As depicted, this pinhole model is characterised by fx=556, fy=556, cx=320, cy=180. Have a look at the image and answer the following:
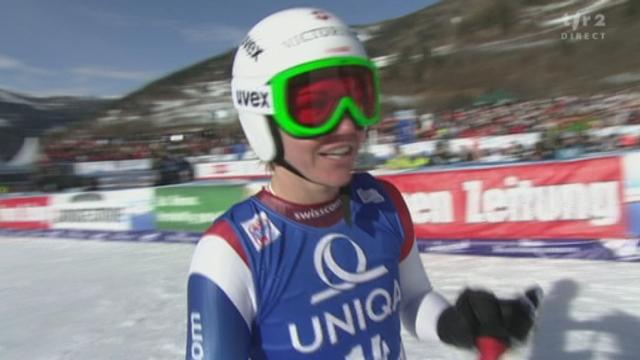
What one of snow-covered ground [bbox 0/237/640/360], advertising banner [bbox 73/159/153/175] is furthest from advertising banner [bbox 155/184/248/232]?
advertising banner [bbox 73/159/153/175]

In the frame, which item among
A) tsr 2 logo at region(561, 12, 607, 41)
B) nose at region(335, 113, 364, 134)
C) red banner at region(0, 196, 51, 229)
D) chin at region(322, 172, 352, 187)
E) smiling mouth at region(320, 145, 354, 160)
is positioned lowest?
red banner at region(0, 196, 51, 229)

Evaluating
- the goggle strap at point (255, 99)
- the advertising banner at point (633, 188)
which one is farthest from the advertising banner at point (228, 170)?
the goggle strap at point (255, 99)

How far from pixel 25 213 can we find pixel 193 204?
5.40 meters

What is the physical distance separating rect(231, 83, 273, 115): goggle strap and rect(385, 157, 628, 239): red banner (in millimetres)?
6159

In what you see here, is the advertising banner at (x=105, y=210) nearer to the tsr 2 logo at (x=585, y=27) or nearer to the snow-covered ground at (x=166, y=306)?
the snow-covered ground at (x=166, y=306)

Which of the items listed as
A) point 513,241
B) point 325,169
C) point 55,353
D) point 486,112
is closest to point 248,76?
point 325,169

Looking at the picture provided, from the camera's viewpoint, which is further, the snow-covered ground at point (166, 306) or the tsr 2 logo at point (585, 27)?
the tsr 2 logo at point (585, 27)

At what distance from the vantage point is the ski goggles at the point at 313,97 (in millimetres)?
1410

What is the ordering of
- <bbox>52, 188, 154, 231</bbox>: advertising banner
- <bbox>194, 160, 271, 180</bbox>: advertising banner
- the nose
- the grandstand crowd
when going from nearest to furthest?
the nose → <bbox>52, 188, 154, 231</bbox>: advertising banner → the grandstand crowd → <bbox>194, 160, 271, 180</bbox>: advertising banner

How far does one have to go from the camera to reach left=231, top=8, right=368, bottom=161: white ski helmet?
143 centimetres

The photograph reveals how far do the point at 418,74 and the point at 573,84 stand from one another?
20.1m

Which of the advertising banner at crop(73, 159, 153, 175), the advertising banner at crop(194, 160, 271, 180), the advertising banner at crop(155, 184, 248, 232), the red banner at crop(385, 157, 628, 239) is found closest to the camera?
the red banner at crop(385, 157, 628, 239)

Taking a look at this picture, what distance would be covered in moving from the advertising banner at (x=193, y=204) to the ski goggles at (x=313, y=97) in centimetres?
830

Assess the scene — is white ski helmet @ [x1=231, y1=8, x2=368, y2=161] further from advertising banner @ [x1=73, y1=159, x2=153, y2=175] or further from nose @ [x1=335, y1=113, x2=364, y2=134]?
advertising banner @ [x1=73, y1=159, x2=153, y2=175]
